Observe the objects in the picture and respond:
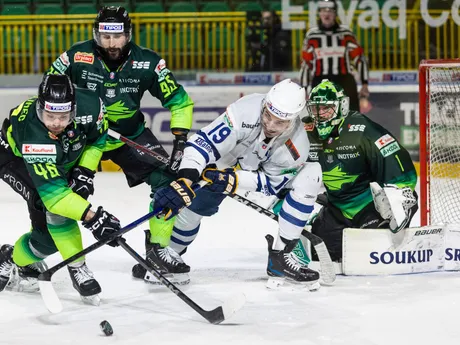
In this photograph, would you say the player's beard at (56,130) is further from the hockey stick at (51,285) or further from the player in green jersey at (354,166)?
the player in green jersey at (354,166)

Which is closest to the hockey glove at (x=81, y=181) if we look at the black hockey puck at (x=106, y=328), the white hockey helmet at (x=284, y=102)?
the black hockey puck at (x=106, y=328)

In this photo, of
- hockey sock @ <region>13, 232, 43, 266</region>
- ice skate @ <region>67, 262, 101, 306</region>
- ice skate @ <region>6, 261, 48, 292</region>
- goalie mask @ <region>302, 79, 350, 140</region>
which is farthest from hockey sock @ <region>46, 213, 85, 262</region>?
goalie mask @ <region>302, 79, 350, 140</region>

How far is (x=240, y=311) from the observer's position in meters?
3.52

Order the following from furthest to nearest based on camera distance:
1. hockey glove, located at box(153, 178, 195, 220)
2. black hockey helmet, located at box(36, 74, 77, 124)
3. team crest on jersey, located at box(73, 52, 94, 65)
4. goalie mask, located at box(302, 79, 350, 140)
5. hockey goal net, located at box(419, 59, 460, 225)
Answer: hockey goal net, located at box(419, 59, 460, 225)
team crest on jersey, located at box(73, 52, 94, 65)
goalie mask, located at box(302, 79, 350, 140)
hockey glove, located at box(153, 178, 195, 220)
black hockey helmet, located at box(36, 74, 77, 124)

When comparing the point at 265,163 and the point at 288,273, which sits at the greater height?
A: the point at 265,163

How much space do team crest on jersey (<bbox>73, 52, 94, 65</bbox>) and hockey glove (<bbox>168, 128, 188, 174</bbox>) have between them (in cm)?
48

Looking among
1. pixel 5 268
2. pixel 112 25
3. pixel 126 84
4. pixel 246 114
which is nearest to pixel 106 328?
pixel 5 268

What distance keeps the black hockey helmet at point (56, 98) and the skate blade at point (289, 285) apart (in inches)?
42.1

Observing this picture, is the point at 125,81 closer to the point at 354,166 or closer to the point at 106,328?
the point at 354,166

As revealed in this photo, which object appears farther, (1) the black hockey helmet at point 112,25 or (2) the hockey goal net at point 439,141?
(2) the hockey goal net at point 439,141

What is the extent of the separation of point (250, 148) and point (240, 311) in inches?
27.3

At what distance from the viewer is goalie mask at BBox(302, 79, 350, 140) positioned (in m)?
4.17

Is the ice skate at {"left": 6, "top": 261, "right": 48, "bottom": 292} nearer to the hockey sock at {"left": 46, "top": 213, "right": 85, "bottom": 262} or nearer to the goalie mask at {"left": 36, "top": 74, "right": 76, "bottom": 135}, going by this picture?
the hockey sock at {"left": 46, "top": 213, "right": 85, "bottom": 262}

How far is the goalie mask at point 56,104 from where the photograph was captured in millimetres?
3387
